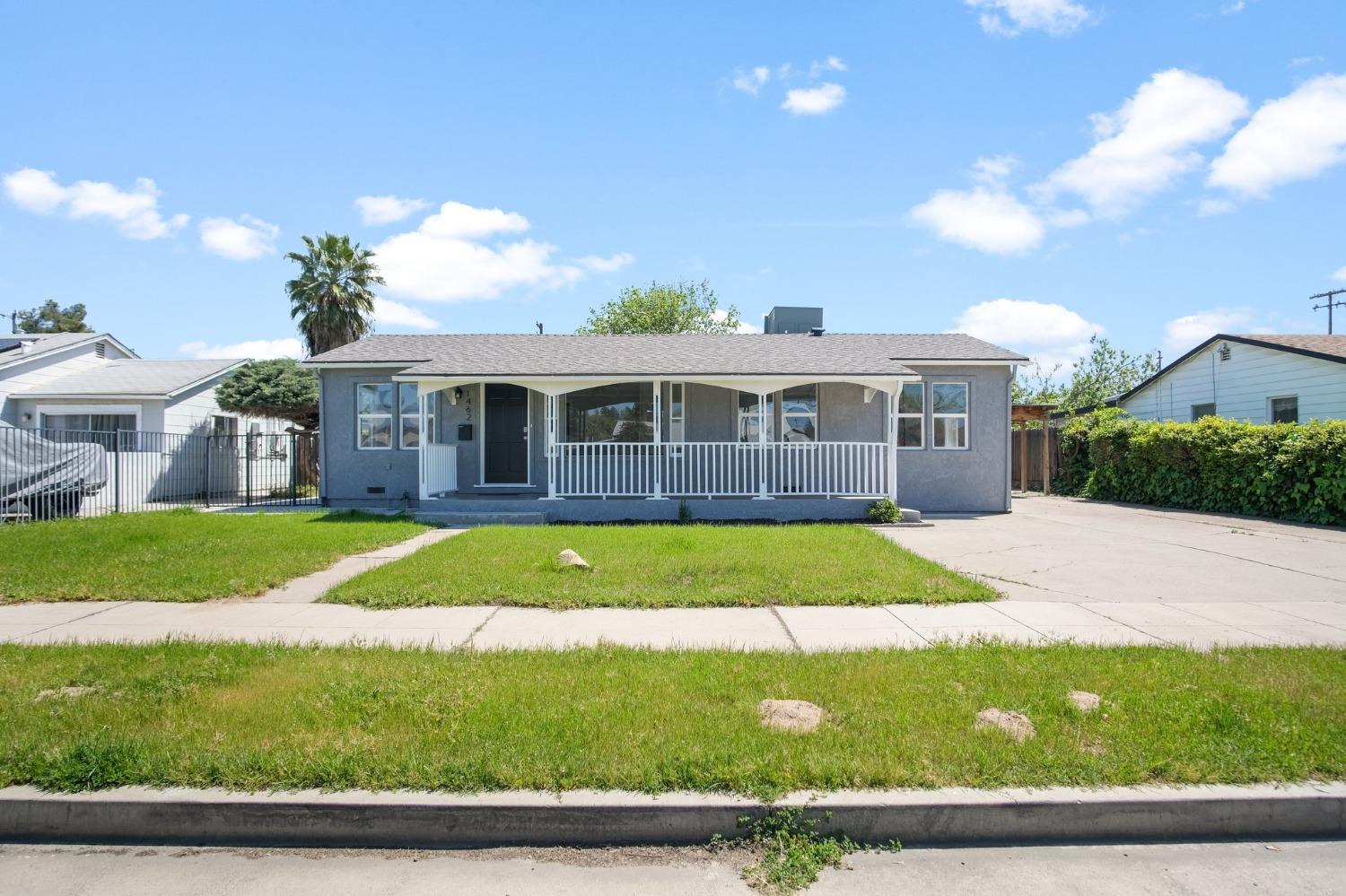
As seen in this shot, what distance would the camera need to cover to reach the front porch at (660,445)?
14.8 meters

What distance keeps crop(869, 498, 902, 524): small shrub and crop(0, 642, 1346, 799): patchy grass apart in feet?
28.4

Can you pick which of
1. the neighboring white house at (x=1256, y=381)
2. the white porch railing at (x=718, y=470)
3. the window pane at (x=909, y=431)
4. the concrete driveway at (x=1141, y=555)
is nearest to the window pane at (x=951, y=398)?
the window pane at (x=909, y=431)

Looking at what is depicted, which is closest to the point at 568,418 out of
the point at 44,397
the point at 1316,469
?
the point at 1316,469

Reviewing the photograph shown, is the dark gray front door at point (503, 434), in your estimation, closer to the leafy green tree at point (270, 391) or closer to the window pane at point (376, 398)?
the window pane at point (376, 398)

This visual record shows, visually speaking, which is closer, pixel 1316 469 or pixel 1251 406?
pixel 1316 469

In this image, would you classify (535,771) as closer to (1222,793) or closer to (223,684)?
(223,684)

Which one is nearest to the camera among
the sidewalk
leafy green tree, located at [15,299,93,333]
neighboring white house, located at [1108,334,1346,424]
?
the sidewalk

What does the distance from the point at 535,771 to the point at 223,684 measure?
8.52ft

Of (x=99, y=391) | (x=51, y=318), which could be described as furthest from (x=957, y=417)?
(x=51, y=318)

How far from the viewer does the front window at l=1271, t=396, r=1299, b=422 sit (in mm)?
19203

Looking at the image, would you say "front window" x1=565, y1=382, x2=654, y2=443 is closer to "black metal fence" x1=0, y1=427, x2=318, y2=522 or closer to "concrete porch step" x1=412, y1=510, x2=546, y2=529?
"concrete porch step" x1=412, y1=510, x2=546, y2=529

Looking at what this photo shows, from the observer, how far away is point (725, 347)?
17.6 m

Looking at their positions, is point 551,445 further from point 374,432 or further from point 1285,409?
point 1285,409

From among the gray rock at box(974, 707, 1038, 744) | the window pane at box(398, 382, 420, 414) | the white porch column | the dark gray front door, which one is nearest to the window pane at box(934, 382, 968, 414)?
the dark gray front door
